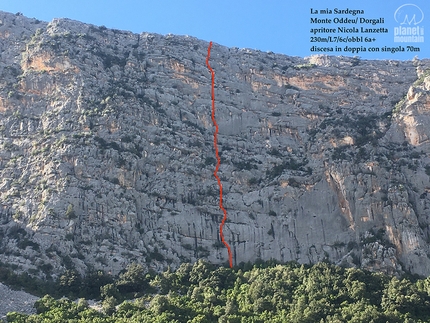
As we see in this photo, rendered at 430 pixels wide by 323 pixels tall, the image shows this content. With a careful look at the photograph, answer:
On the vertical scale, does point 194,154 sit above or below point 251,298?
above

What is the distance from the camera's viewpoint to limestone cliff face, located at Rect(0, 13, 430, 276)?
53438 millimetres

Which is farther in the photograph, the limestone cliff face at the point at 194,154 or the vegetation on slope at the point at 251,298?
the limestone cliff face at the point at 194,154

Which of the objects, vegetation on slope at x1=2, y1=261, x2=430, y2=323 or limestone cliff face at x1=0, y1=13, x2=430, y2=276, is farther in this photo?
limestone cliff face at x1=0, y1=13, x2=430, y2=276

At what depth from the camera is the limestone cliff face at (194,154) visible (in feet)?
175

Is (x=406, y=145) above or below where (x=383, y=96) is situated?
below

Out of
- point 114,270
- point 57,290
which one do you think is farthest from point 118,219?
point 57,290

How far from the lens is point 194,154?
203 ft

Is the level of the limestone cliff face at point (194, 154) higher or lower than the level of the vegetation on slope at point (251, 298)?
higher

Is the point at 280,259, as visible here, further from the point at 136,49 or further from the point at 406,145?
the point at 136,49

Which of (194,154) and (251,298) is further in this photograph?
(194,154)

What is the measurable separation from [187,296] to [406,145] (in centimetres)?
3207

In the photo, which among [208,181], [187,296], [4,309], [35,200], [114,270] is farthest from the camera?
[208,181]

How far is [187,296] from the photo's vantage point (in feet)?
150

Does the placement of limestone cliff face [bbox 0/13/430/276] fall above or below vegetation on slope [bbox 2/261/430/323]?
above
